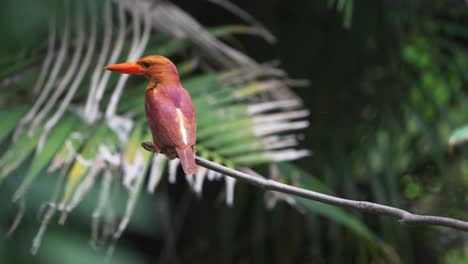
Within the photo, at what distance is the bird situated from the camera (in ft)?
3.45

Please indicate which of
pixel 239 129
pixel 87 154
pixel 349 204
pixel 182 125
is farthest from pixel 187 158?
pixel 239 129

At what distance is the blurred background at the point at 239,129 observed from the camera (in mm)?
1798

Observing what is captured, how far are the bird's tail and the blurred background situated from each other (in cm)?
53

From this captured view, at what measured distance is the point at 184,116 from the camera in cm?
108

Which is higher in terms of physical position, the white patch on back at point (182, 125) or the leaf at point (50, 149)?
the white patch on back at point (182, 125)

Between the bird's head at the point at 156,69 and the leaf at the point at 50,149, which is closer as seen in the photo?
the bird's head at the point at 156,69

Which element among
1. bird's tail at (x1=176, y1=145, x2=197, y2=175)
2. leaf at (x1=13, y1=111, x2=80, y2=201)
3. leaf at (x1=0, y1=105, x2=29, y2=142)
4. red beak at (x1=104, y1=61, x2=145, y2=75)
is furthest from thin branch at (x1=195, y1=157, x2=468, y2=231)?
leaf at (x1=0, y1=105, x2=29, y2=142)

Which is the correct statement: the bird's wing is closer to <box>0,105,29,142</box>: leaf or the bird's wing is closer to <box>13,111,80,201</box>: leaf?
<box>13,111,80,201</box>: leaf

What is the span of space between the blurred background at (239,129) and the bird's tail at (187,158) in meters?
0.53

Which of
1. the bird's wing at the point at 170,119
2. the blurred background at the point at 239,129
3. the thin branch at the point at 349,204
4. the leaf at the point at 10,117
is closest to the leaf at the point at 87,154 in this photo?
the blurred background at the point at 239,129

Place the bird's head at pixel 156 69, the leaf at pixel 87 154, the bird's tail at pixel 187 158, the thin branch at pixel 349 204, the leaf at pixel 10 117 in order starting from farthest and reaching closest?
the leaf at pixel 10 117 → the leaf at pixel 87 154 → the bird's head at pixel 156 69 → the bird's tail at pixel 187 158 → the thin branch at pixel 349 204

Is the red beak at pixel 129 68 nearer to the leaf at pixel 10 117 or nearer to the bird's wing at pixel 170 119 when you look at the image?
the bird's wing at pixel 170 119

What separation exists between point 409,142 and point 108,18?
52.4 inches

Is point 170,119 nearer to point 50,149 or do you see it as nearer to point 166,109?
point 166,109
